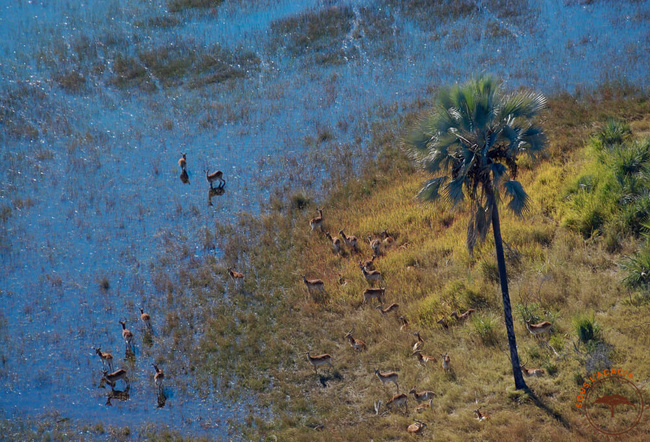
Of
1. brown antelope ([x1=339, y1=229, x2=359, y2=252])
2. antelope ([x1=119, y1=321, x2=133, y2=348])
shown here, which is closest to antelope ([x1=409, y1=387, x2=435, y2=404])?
brown antelope ([x1=339, y1=229, x2=359, y2=252])

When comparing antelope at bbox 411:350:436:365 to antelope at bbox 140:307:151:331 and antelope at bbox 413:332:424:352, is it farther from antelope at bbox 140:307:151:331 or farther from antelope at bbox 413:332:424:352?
antelope at bbox 140:307:151:331

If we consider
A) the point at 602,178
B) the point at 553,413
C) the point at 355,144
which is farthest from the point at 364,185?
the point at 553,413

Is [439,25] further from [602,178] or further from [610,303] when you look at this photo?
[610,303]

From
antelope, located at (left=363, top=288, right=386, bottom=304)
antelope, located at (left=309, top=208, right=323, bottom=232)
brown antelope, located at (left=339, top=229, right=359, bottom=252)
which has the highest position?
antelope, located at (left=309, top=208, right=323, bottom=232)

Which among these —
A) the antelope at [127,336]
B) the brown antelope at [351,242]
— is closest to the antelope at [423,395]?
the brown antelope at [351,242]

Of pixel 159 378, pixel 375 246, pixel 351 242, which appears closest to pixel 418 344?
pixel 375 246

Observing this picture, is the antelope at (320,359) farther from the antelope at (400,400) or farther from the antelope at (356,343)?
the antelope at (400,400)
